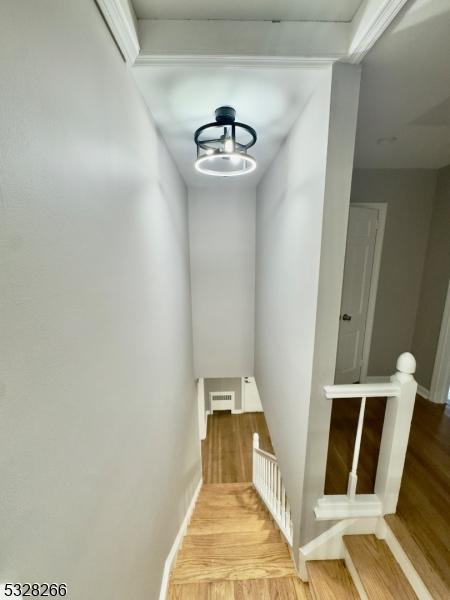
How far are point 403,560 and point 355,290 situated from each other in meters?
2.11

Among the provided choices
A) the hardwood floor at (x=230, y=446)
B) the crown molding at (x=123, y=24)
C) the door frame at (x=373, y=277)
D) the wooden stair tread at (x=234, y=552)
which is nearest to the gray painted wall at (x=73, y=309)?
the crown molding at (x=123, y=24)

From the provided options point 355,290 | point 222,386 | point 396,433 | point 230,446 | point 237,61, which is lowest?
point 230,446

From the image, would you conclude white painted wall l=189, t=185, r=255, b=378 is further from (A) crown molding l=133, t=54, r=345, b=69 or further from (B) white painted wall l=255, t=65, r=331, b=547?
(A) crown molding l=133, t=54, r=345, b=69

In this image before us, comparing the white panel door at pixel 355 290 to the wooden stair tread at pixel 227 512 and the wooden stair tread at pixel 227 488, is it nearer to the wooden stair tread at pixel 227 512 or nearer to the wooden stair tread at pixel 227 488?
Answer: the wooden stair tread at pixel 227 512

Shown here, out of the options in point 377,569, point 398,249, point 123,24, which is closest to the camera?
point 123,24

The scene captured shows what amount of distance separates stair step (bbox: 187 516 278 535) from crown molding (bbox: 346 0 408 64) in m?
3.23

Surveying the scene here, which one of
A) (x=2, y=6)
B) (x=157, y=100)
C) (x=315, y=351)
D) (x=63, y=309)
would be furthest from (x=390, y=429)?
(x=157, y=100)

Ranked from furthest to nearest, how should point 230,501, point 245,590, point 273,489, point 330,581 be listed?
point 230,501
point 273,489
point 245,590
point 330,581

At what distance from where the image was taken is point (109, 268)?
2.96 ft

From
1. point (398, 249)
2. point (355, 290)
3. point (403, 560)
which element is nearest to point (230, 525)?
point (403, 560)

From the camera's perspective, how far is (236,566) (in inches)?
67.9

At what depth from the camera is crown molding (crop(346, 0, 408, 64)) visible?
83cm

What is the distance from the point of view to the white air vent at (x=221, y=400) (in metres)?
5.56

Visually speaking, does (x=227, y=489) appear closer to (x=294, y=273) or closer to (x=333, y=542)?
(x=333, y=542)
